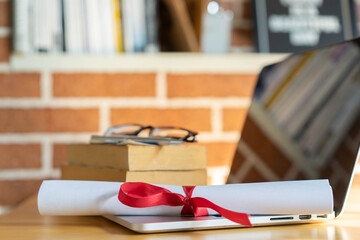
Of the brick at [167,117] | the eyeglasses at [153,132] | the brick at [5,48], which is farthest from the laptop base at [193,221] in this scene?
the brick at [5,48]

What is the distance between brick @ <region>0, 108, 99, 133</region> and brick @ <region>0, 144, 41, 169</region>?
42 millimetres

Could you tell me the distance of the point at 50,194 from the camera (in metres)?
0.55

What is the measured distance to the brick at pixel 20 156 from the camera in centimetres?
119

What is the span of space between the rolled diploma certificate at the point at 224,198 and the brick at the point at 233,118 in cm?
72

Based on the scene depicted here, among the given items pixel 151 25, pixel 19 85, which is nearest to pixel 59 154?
pixel 19 85

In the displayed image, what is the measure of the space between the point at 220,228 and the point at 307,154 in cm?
30

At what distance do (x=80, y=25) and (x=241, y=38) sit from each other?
0.47 metres

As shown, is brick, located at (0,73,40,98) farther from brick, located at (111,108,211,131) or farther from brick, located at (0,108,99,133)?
brick, located at (111,108,211,131)

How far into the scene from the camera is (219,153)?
1.28 m

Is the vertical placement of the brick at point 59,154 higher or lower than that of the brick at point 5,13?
lower

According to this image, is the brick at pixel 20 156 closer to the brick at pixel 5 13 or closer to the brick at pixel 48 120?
the brick at pixel 48 120

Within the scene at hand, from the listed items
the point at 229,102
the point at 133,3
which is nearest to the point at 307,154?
the point at 229,102

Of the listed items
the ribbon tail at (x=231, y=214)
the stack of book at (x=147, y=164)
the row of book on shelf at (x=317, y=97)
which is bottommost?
the ribbon tail at (x=231, y=214)

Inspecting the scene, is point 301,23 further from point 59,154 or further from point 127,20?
point 59,154
